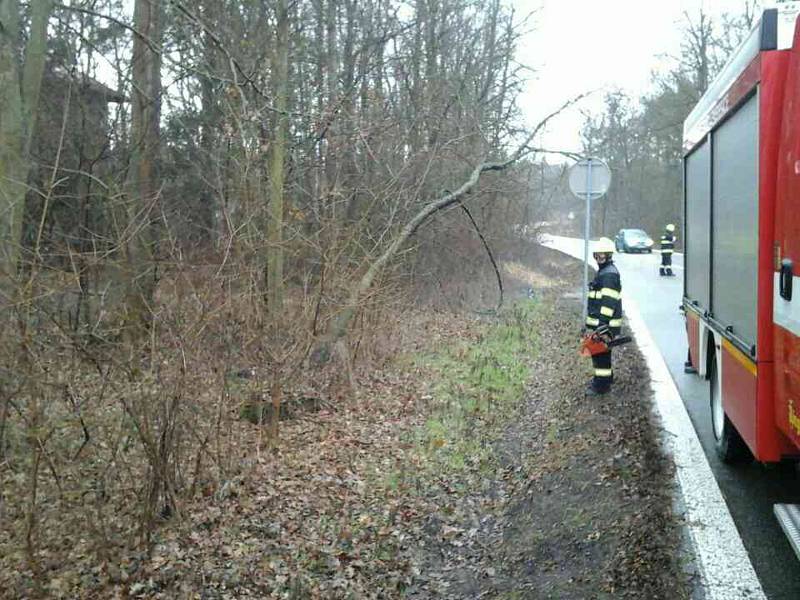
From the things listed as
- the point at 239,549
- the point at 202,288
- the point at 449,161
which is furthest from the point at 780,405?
the point at 449,161

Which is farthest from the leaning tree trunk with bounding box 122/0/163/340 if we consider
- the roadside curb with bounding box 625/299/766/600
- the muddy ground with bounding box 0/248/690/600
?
the roadside curb with bounding box 625/299/766/600

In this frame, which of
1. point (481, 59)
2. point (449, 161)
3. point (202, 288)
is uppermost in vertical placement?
point (481, 59)

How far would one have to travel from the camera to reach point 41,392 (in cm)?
575

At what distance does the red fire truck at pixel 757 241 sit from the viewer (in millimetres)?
4020

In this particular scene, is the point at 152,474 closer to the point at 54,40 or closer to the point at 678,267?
the point at 54,40

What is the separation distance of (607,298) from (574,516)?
10.5 feet

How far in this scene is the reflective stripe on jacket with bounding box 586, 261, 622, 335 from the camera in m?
8.26

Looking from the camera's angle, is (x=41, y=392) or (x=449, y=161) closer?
(x=41, y=392)

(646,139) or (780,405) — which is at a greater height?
(646,139)

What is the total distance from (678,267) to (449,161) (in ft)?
50.3

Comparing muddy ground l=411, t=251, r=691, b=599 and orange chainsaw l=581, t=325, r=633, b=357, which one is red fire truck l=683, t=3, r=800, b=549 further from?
orange chainsaw l=581, t=325, r=633, b=357

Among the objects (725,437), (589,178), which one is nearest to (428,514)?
(725,437)

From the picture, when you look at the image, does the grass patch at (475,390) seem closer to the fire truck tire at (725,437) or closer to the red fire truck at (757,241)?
the fire truck tire at (725,437)

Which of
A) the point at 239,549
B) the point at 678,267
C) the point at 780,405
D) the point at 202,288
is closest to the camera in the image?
the point at 780,405
